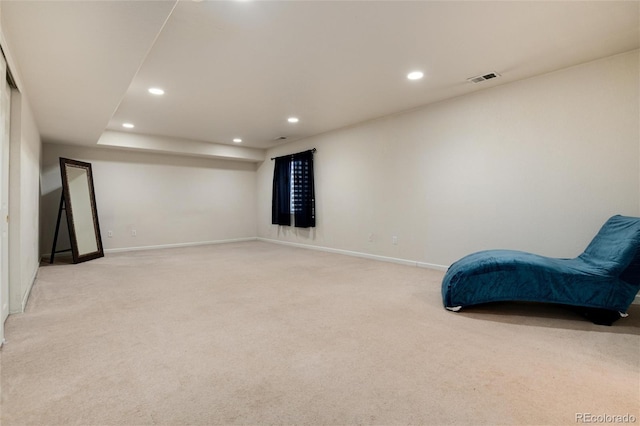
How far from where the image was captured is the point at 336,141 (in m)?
5.88

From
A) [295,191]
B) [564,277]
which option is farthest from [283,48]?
[295,191]

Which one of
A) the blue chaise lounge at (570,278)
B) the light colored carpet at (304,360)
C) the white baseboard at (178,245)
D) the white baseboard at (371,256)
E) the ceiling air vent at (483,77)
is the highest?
the ceiling air vent at (483,77)

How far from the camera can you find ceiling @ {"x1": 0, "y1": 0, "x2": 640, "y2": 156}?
6.70ft

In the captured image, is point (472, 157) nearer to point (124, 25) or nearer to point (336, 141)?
point (336, 141)

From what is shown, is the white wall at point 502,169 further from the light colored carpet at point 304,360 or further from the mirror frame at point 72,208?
the mirror frame at point 72,208

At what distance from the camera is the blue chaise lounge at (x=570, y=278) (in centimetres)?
235

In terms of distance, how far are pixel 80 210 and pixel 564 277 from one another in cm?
673

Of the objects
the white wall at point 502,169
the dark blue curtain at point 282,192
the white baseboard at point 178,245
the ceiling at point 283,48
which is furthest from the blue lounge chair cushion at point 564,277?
the white baseboard at point 178,245

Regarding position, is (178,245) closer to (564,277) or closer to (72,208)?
(72,208)

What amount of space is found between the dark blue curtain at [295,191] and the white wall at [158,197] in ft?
4.04

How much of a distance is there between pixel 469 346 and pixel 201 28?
10.2 feet

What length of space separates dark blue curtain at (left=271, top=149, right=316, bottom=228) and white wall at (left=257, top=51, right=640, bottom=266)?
2.85ft

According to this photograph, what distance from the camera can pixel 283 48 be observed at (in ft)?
9.15

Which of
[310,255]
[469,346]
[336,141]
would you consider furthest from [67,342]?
[336,141]
